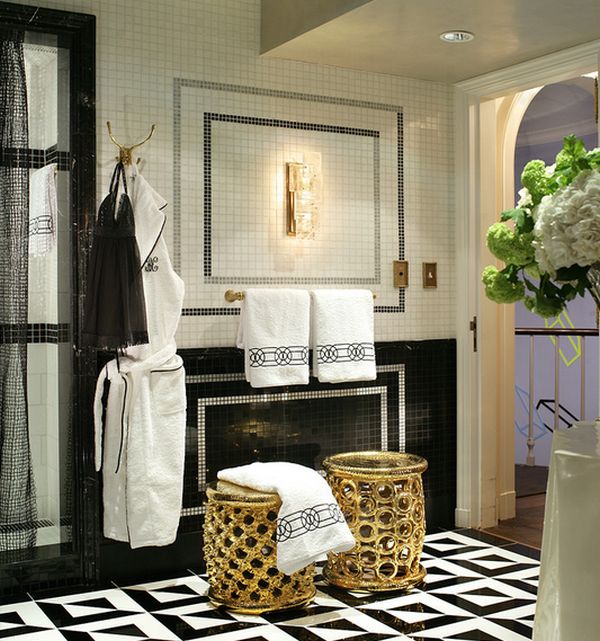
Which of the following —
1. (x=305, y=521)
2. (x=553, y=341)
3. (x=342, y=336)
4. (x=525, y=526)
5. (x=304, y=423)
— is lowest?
(x=525, y=526)

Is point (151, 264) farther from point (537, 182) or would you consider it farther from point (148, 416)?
point (537, 182)

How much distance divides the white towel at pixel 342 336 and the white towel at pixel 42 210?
1.12 meters

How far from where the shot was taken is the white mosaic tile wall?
12.0 ft

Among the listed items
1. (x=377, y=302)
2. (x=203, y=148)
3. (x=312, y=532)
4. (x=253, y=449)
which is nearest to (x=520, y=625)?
(x=312, y=532)

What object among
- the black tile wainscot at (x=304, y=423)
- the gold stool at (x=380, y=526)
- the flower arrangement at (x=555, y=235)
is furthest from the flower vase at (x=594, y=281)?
the black tile wainscot at (x=304, y=423)

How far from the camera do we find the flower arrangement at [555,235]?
1640 mm

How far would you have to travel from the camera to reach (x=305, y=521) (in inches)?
127

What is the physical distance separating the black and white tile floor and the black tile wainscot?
17cm

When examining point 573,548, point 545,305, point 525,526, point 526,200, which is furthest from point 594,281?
point 525,526

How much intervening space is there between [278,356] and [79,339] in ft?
2.64

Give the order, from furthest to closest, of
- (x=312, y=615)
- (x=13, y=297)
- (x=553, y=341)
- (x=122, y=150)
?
(x=553, y=341) < (x=122, y=150) < (x=13, y=297) < (x=312, y=615)

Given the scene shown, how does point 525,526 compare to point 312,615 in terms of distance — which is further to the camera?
point 525,526

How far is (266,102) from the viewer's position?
397 centimetres

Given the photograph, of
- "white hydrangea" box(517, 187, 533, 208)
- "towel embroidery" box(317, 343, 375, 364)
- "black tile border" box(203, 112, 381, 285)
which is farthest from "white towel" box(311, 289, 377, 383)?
"white hydrangea" box(517, 187, 533, 208)
